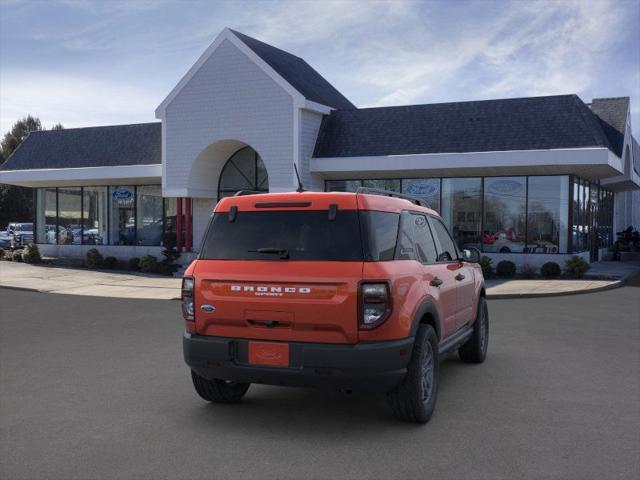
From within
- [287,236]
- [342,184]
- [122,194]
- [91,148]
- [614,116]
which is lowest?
[287,236]

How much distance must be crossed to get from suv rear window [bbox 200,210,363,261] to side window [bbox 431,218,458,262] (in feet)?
5.52

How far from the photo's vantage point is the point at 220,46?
23328mm

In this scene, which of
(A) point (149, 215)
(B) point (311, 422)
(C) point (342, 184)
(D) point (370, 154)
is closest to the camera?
(B) point (311, 422)

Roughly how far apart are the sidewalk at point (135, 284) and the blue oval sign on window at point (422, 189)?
470 cm

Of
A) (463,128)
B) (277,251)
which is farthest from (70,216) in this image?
(277,251)

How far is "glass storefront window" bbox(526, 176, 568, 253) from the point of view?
859 inches

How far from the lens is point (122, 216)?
28234 millimetres

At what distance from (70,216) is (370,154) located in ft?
48.7

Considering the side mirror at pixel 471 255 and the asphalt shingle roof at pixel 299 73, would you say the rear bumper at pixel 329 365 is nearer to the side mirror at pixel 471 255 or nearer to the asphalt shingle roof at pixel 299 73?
the side mirror at pixel 471 255

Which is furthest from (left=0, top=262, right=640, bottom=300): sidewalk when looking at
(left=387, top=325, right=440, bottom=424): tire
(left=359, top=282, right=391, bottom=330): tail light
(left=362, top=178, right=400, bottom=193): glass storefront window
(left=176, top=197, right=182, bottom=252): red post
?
(left=359, top=282, right=391, bottom=330): tail light

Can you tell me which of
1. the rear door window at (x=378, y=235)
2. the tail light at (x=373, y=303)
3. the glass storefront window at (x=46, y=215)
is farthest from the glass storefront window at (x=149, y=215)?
the tail light at (x=373, y=303)

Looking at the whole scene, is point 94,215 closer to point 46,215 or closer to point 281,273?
point 46,215

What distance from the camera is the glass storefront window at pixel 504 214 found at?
22188mm

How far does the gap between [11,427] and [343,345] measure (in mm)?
3004
